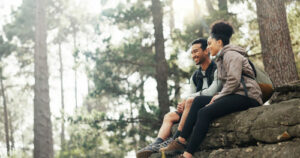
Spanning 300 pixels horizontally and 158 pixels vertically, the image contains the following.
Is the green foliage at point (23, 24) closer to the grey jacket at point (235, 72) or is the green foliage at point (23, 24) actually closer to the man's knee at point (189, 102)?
the man's knee at point (189, 102)

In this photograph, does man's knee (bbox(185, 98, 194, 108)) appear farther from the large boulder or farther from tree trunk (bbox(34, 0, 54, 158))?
tree trunk (bbox(34, 0, 54, 158))

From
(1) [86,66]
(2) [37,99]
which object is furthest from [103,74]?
(2) [37,99]

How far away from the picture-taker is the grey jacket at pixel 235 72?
4.11 m

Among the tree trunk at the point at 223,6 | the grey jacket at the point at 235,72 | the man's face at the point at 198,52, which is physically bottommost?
the grey jacket at the point at 235,72

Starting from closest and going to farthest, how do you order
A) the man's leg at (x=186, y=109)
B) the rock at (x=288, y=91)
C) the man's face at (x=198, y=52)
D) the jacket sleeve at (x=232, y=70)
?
1. the jacket sleeve at (x=232, y=70)
2. the rock at (x=288, y=91)
3. the man's leg at (x=186, y=109)
4. the man's face at (x=198, y=52)

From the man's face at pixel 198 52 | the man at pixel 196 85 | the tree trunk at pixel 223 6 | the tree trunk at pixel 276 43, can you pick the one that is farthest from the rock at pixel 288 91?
the tree trunk at pixel 223 6

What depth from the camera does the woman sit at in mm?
4152

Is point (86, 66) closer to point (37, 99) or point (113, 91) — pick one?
point (113, 91)

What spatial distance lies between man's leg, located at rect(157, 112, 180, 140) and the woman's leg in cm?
85

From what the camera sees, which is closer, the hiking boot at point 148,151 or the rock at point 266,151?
the rock at point 266,151

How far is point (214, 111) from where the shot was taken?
14.0ft

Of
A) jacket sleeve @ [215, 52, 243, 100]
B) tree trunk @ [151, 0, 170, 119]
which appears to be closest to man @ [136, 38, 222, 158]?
jacket sleeve @ [215, 52, 243, 100]

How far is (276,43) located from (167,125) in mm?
2703

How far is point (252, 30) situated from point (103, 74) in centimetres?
568
